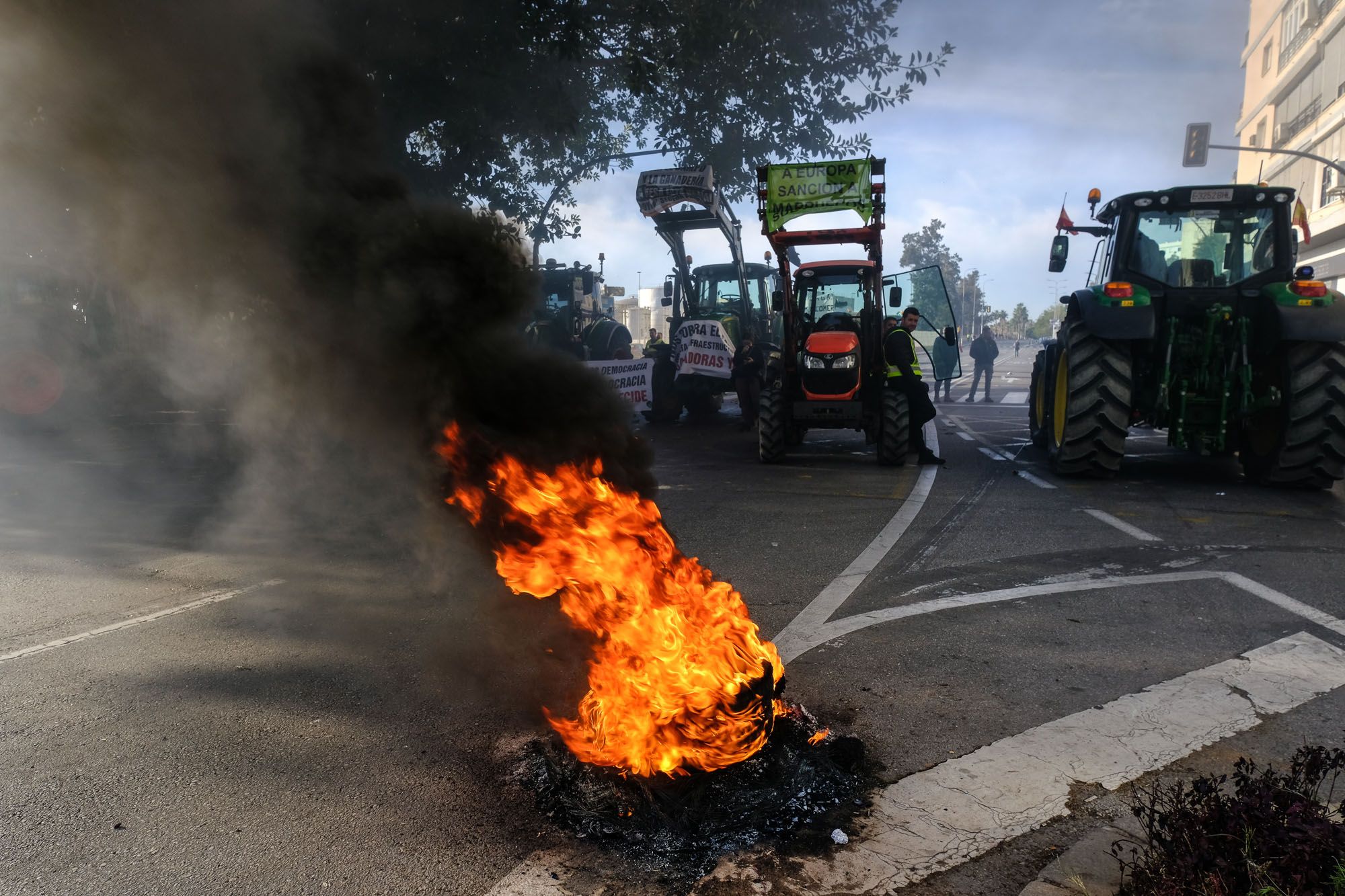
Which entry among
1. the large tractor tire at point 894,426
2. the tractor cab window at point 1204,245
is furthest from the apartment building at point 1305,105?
the large tractor tire at point 894,426

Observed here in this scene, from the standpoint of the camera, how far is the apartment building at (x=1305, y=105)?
114ft

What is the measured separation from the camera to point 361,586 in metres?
5.77

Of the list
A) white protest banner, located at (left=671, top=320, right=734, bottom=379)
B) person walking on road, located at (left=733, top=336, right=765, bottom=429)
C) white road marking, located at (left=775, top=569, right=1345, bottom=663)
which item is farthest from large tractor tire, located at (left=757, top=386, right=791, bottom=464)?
white road marking, located at (left=775, top=569, right=1345, bottom=663)

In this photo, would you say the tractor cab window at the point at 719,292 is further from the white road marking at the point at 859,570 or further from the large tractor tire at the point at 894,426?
the white road marking at the point at 859,570

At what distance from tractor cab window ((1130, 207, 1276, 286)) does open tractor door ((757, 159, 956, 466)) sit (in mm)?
2822

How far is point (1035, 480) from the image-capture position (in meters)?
10.0

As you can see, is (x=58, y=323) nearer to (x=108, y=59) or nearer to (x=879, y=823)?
(x=108, y=59)

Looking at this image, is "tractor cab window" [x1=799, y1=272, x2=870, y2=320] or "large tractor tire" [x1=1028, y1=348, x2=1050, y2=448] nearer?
"tractor cab window" [x1=799, y1=272, x2=870, y2=320]

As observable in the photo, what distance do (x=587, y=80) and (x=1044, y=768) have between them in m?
15.1

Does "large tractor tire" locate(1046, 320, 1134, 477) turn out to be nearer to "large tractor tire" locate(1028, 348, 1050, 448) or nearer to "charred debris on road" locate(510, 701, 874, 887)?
"large tractor tire" locate(1028, 348, 1050, 448)

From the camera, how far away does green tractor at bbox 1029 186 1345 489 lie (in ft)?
28.8

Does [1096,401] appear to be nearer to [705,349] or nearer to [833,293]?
[833,293]

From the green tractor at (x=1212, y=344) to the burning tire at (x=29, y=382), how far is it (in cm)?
1521

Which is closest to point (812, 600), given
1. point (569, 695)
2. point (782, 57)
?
point (569, 695)
